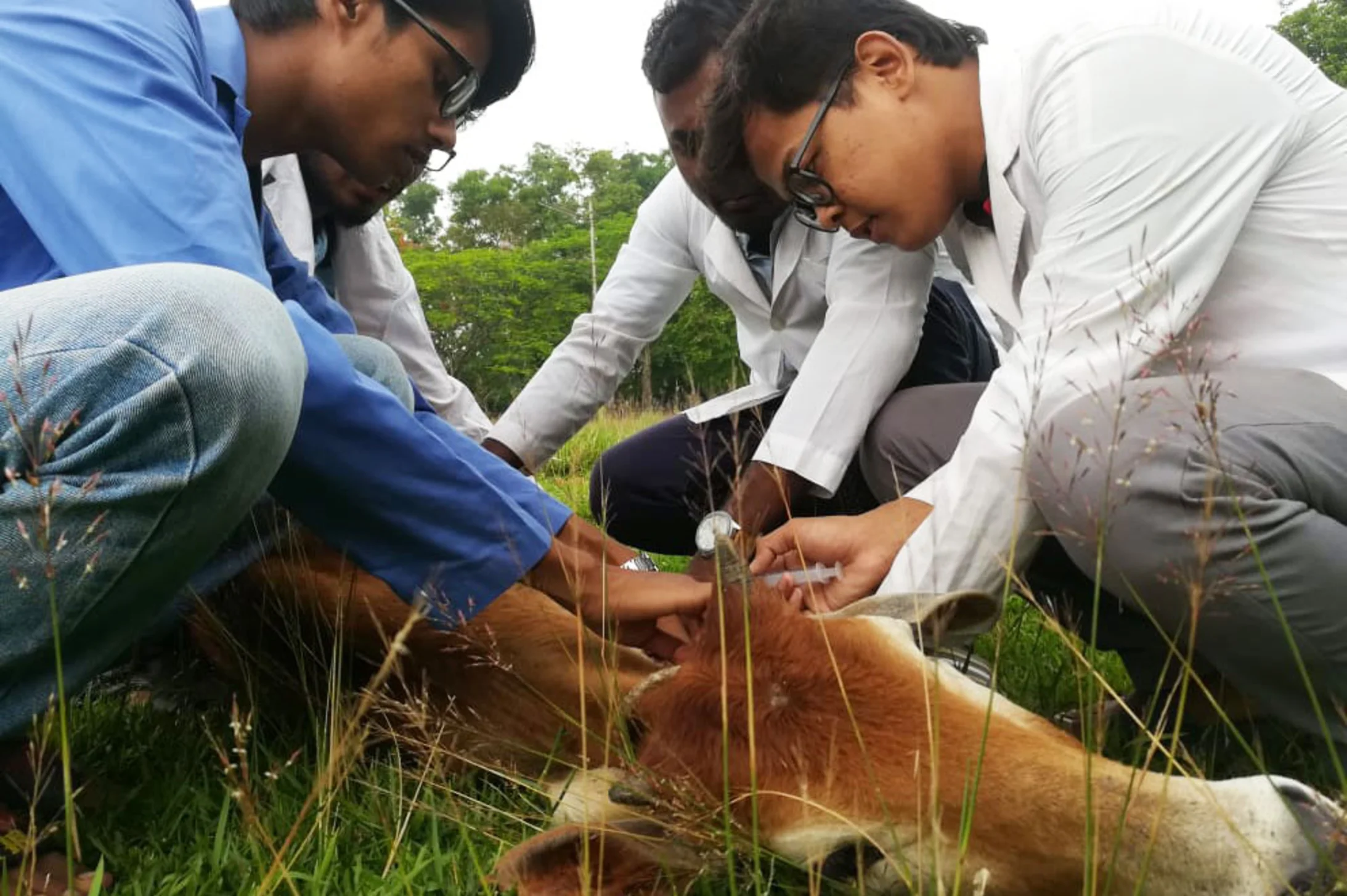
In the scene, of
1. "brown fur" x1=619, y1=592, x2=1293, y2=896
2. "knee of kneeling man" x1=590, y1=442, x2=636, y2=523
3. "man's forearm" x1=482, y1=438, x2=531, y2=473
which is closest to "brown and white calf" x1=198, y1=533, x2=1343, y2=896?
"brown fur" x1=619, y1=592, x2=1293, y2=896

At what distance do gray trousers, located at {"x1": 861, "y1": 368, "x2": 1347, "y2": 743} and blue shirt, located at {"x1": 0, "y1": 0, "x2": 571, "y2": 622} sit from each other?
1.04 metres

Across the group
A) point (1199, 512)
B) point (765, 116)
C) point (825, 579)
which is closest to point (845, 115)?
point (765, 116)

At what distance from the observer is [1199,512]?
78.0 inches

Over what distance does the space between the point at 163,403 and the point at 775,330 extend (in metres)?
3.04

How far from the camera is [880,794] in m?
1.51

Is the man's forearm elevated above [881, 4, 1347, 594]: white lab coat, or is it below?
below

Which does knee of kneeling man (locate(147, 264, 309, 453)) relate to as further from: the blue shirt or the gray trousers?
the gray trousers

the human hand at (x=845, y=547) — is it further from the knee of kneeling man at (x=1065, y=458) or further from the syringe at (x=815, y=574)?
the knee of kneeling man at (x=1065, y=458)

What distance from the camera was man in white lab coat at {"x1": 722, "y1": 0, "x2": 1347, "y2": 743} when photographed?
1994mm

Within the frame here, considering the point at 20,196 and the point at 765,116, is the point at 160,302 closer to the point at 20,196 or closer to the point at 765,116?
the point at 20,196

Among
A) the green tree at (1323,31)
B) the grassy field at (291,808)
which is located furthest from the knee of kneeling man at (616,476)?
the green tree at (1323,31)

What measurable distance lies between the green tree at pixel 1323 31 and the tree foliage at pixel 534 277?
18.1 m

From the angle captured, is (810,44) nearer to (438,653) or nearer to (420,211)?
(438,653)

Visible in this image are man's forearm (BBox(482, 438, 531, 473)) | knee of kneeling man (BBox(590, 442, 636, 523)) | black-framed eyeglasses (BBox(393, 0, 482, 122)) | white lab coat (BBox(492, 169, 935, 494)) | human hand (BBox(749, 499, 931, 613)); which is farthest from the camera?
man's forearm (BBox(482, 438, 531, 473))
